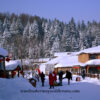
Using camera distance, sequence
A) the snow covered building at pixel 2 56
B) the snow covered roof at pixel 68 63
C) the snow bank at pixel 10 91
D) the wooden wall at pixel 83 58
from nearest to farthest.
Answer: the snow bank at pixel 10 91, the snow covered building at pixel 2 56, the wooden wall at pixel 83 58, the snow covered roof at pixel 68 63

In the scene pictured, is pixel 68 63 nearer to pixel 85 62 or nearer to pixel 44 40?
pixel 85 62

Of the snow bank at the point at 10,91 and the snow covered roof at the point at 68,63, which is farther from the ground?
the snow bank at the point at 10,91

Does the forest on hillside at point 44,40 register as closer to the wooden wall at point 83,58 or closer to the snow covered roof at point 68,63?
the snow covered roof at point 68,63

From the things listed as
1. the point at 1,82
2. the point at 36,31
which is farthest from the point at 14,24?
the point at 1,82

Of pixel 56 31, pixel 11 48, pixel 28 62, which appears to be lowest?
pixel 28 62

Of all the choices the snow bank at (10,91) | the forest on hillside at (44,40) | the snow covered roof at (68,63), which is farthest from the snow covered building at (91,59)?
the snow bank at (10,91)

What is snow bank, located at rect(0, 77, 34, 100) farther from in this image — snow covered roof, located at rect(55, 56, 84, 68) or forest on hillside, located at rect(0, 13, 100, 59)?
forest on hillside, located at rect(0, 13, 100, 59)

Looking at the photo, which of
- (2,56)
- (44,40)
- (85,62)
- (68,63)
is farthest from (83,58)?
(44,40)

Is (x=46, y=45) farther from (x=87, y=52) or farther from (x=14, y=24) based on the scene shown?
(x=87, y=52)

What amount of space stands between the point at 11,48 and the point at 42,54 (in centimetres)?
1362

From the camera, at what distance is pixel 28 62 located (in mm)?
66375

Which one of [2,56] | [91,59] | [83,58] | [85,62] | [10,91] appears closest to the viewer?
[10,91]

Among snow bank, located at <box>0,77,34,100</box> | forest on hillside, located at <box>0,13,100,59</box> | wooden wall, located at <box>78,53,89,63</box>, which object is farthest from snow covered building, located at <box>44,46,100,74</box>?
snow bank, located at <box>0,77,34,100</box>

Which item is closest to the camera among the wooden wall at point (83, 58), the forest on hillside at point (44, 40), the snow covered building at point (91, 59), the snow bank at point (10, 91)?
the snow bank at point (10, 91)
